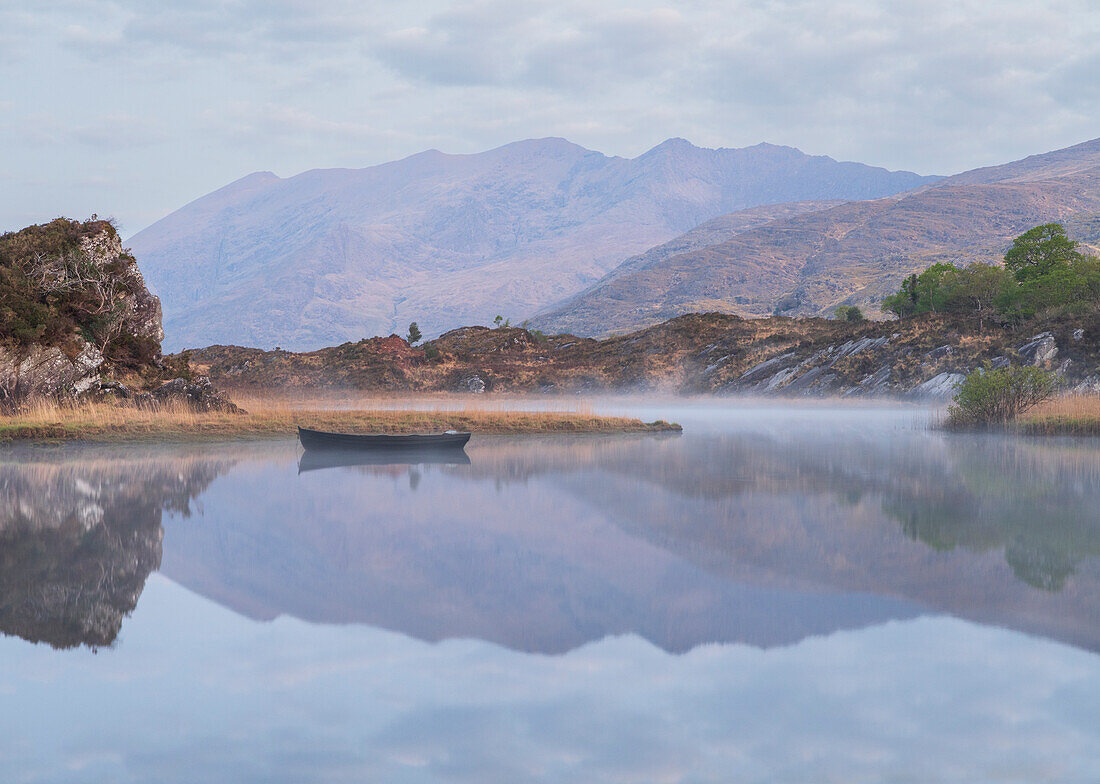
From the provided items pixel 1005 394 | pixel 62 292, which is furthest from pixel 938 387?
pixel 62 292

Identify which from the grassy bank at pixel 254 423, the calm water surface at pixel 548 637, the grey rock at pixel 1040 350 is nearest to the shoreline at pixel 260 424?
the grassy bank at pixel 254 423

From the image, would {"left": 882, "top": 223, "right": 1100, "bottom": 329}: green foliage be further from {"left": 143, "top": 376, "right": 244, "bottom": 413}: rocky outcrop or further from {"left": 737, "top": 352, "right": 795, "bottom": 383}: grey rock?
{"left": 143, "top": 376, "right": 244, "bottom": 413}: rocky outcrop

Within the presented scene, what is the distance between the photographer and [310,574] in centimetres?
1123

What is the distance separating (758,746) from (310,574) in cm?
665

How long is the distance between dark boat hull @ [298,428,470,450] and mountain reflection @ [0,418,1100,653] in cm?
293

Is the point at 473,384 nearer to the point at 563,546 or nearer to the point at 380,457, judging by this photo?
the point at 380,457

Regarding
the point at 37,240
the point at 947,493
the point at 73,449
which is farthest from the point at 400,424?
the point at 947,493

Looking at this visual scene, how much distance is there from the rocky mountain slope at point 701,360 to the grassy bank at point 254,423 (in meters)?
29.8

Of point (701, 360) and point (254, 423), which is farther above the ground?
point (701, 360)

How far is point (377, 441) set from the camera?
2686 centimetres

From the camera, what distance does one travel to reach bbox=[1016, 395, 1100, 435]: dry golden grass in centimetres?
3309

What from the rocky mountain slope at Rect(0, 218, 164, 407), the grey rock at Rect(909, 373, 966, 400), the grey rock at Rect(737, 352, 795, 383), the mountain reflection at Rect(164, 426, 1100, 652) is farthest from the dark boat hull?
the grey rock at Rect(737, 352, 795, 383)

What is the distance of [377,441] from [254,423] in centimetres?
845

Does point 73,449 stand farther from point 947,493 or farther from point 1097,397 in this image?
point 1097,397
